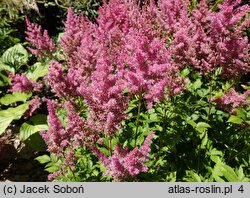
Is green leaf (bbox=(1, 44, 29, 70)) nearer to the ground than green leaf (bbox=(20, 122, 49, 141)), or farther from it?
farther from it

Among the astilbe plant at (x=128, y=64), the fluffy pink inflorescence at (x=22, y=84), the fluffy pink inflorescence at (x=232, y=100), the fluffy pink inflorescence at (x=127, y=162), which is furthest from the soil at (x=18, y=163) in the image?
the fluffy pink inflorescence at (x=232, y=100)

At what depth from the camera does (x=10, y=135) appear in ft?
15.0

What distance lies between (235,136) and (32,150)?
268 centimetres

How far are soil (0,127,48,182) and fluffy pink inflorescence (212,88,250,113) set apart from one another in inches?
93.0

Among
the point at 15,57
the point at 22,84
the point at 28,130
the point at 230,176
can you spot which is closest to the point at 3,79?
the point at 15,57

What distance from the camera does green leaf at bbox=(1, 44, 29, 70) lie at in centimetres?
482

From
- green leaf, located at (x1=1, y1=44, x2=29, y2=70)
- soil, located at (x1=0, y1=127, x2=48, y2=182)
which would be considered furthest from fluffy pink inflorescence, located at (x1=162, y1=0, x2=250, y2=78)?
green leaf, located at (x1=1, y1=44, x2=29, y2=70)

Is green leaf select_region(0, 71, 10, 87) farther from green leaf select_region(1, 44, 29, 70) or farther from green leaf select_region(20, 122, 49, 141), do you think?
green leaf select_region(20, 122, 49, 141)

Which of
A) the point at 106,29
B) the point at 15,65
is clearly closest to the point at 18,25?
the point at 15,65

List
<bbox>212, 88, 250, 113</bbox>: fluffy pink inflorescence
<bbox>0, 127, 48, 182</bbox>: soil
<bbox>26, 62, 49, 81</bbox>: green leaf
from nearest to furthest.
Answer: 1. <bbox>212, 88, 250, 113</bbox>: fluffy pink inflorescence
2. <bbox>0, 127, 48, 182</bbox>: soil
3. <bbox>26, 62, 49, 81</bbox>: green leaf

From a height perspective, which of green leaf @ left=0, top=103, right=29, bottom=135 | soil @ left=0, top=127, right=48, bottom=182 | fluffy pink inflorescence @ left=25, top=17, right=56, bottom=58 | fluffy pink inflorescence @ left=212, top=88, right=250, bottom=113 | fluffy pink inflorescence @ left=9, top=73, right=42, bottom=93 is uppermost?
fluffy pink inflorescence @ left=25, top=17, right=56, bottom=58

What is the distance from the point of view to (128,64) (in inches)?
106

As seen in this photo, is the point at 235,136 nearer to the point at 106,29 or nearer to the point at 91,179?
the point at 91,179

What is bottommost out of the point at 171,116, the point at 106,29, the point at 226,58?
the point at 171,116
